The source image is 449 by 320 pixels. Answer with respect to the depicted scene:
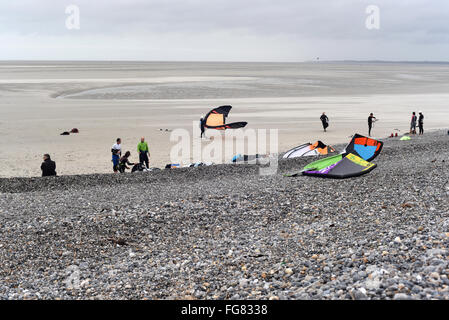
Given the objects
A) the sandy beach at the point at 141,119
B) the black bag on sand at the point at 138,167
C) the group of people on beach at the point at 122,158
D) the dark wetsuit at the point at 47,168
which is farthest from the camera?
the sandy beach at the point at 141,119

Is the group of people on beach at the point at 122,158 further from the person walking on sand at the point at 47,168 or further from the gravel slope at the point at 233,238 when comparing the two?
the gravel slope at the point at 233,238

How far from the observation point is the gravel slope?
7.32 meters

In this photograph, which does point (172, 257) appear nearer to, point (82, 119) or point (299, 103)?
point (82, 119)

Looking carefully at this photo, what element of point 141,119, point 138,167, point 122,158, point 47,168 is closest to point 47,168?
point 47,168

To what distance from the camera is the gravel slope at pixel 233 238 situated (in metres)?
7.32

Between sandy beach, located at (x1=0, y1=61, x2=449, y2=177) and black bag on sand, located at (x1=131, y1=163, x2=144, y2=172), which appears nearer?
black bag on sand, located at (x1=131, y1=163, x2=144, y2=172)

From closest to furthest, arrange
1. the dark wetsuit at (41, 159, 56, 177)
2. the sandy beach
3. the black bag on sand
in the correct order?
the dark wetsuit at (41, 159, 56, 177)
the black bag on sand
the sandy beach

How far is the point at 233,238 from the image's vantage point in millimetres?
10305

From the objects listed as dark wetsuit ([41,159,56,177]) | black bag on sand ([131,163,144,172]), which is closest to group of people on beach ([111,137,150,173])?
black bag on sand ([131,163,144,172])

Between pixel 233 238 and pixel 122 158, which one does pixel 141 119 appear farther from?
pixel 233 238

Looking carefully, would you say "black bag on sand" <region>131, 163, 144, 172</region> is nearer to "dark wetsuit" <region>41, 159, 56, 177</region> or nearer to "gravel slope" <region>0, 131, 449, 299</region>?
"gravel slope" <region>0, 131, 449, 299</region>

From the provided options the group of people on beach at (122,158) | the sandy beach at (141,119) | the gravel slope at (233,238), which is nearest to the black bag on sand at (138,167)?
the group of people on beach at (122,158)

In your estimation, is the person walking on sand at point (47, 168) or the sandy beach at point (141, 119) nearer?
the person walking on sand at point (47, 168)

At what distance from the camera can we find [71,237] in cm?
1062
